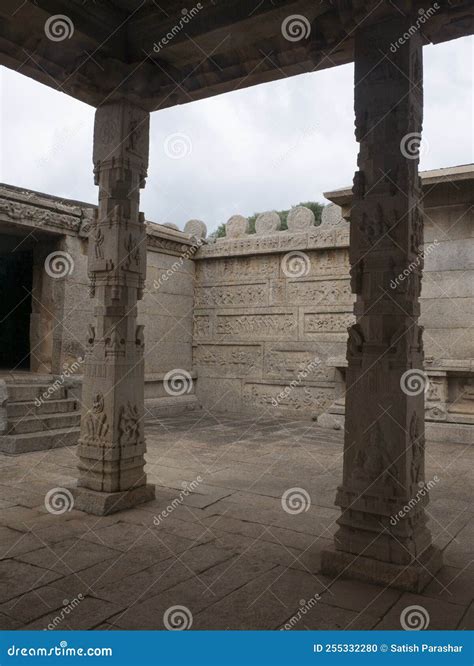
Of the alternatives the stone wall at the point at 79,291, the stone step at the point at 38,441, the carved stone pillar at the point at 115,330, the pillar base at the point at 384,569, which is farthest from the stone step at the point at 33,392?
the pillar base at the point at 384,569

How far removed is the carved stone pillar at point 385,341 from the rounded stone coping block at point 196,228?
8.78 metres

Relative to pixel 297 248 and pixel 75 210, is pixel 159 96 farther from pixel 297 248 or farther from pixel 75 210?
pixel 297 248

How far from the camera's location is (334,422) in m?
9.62

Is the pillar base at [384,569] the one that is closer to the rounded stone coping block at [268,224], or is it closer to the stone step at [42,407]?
the stone step at [42,407]

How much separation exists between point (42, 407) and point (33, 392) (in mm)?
338

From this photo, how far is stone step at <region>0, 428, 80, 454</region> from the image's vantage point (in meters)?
7.02

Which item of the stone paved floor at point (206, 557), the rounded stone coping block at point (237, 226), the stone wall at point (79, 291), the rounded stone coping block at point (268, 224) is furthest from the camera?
the rounded stone coping block at point (237, 226)

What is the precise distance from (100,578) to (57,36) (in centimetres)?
396

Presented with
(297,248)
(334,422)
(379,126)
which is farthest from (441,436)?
(379,126)

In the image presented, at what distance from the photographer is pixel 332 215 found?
10.6 m

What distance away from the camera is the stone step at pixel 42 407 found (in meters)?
7.63

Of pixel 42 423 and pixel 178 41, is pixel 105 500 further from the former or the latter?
pixel 178 41

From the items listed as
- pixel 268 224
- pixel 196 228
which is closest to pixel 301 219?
pixel 268 224

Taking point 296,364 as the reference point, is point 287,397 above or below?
below
